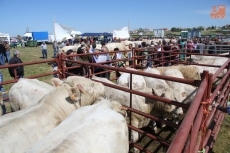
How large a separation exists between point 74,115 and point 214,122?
256 cm

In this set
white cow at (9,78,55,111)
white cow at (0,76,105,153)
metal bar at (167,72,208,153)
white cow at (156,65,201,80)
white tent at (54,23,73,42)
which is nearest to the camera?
metal bar at (167,72,208,153)

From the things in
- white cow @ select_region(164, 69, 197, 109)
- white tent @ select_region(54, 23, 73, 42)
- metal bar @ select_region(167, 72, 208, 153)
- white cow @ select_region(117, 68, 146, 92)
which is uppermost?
white tent @ select_region(54, 23, 73, 42)

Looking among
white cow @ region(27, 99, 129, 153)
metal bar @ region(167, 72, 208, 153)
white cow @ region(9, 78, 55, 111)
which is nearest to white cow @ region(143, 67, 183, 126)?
white cow @ region(27, 99, 129, 153)

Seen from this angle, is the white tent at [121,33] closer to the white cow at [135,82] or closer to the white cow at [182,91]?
the white cow at [182,91]

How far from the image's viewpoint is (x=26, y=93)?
429 cm

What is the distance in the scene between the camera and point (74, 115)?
2.77 meters

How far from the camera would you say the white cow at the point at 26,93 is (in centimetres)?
421

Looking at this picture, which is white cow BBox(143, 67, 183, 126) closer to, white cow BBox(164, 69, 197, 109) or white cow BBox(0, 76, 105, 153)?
white cow BBox(164, 69, 197, 109)

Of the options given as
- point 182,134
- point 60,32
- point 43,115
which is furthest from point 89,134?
point 60,32

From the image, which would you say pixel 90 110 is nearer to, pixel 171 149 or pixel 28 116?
pixel 28 116

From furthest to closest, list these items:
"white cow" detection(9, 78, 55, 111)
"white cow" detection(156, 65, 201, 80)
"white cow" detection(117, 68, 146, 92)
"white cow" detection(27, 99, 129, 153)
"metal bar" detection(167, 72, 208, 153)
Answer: "white cow" detection(156, 65, 201, 80) → "white cow" detection(117, 68, 146, 92) → "white cow" detection(9, 78, 55, 111) → "white cow" detection(27, 99, 129, 153) → "metal bar" detection(167, 72, 208, 153)

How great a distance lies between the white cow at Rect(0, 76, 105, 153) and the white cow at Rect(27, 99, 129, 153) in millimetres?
499

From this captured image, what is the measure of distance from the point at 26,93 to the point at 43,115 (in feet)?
4.67

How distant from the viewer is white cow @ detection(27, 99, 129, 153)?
7.01 feet
